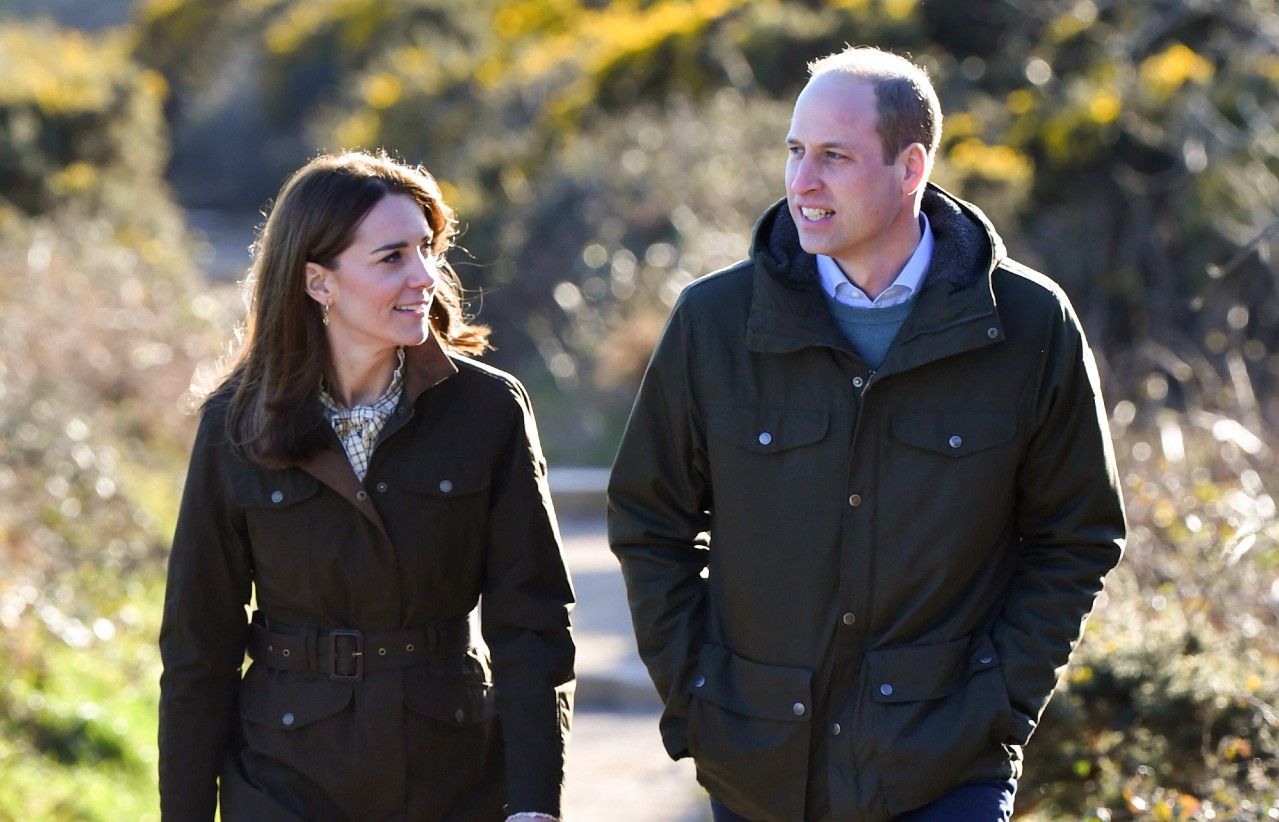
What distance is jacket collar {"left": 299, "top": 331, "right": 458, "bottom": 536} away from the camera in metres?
3.74

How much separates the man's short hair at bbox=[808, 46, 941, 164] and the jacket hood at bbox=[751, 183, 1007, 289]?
15 cm

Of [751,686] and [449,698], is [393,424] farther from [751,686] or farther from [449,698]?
[751,686]

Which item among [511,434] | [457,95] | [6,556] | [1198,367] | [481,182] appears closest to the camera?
[511,434]

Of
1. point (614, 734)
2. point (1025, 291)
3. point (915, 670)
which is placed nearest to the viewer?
point (915, 670)

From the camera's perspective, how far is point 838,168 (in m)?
3.56

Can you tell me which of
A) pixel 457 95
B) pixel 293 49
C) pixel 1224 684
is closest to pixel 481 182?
pixel 457 95

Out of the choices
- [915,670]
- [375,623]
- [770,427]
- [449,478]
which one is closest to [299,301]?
[449,478]

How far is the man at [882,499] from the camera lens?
3516mm

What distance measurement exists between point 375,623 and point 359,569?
0.37ft

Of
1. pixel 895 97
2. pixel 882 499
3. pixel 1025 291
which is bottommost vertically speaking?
pixel 882 499

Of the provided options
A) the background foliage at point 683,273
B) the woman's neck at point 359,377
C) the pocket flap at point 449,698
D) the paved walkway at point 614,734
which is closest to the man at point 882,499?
the pocket flap at point 449,698

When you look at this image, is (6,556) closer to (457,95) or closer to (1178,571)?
(1178,571)

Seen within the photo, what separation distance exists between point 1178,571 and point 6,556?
5054 mm

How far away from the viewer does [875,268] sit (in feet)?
12.0
